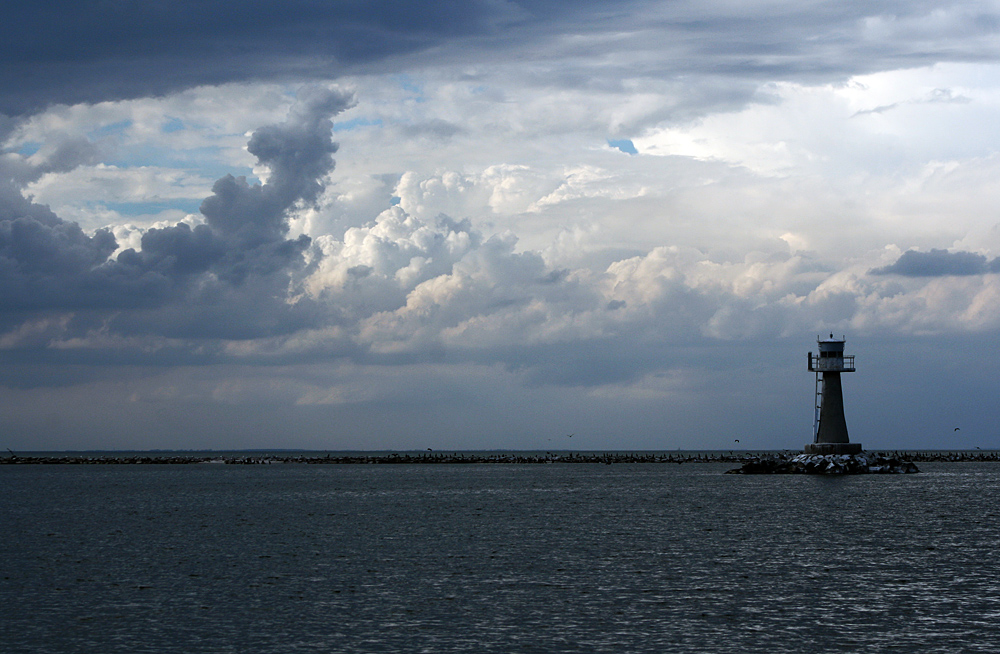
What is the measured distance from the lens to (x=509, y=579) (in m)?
34.4

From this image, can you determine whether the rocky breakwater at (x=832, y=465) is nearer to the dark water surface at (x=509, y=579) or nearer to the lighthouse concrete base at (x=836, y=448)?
the lighthouse concrete base at (x=836, y=448)

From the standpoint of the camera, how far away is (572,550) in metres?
42.6

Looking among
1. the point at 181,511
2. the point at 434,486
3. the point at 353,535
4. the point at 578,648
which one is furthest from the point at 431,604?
the point at 434,486

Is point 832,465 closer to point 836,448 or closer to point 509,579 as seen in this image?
point 836,448

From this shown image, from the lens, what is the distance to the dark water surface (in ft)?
82.2

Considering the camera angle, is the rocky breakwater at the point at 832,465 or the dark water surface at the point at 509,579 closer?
the dark water surface at the point at 509,579

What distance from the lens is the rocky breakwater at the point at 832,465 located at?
97.4m

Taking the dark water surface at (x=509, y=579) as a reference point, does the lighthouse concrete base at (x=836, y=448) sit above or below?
above

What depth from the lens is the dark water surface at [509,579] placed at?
2505cm

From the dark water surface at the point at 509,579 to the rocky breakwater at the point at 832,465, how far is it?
92.5 ft

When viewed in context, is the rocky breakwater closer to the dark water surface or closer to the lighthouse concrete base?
the lighthouse concrete base

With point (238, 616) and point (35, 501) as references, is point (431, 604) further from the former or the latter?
point (35, 501)

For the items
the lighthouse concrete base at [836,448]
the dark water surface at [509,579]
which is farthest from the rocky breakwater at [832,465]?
the dark water surface at [509,579]

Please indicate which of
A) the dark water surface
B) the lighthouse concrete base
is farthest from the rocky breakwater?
the dark water surface
